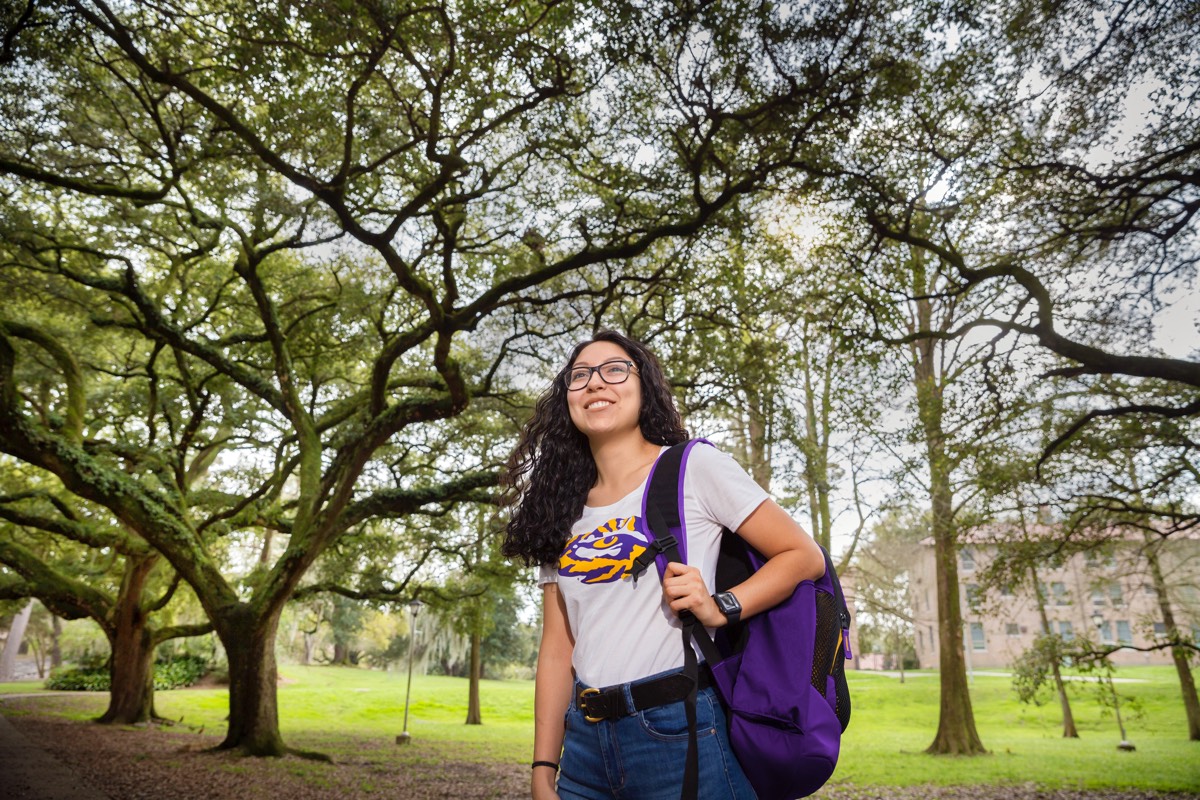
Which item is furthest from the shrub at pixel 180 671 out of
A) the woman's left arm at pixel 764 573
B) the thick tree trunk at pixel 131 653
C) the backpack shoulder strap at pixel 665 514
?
the woman's left arm at pixel 764 573

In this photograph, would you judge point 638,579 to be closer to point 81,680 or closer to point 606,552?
point 606,552

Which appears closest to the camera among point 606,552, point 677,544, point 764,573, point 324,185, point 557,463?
point 764,573

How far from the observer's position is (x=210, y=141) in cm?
927

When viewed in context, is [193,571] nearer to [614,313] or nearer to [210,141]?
[210,141]

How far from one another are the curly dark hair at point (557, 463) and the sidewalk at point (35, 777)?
7.64m

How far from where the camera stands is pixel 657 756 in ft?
5.30

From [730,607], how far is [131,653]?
19.3 metres

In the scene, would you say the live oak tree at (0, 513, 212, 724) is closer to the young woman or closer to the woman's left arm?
the young woman

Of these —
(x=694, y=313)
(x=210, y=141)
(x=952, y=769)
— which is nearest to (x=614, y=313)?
(x=694, y=313)

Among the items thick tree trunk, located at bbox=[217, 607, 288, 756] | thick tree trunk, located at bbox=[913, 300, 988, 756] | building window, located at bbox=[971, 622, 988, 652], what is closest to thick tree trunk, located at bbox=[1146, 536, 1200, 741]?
thick tree trunk, located at bbox=[913, 300, 988, 756]

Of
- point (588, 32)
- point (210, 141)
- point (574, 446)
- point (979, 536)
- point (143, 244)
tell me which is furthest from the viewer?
point (979, 536)

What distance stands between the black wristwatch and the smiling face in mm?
695

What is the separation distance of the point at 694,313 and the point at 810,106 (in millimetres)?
3665

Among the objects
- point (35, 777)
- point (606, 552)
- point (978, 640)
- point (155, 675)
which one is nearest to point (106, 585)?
point (155, 675)
